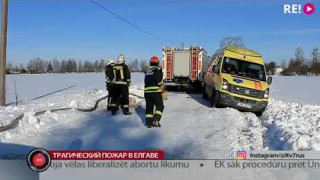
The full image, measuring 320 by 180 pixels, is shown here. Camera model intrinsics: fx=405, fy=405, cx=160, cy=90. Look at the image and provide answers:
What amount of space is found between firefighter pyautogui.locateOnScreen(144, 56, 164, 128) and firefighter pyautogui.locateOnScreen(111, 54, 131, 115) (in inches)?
75.7

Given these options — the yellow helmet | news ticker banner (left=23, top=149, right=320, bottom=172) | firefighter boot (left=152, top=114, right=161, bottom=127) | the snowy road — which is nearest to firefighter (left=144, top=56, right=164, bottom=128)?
firefighter boot (left=152, top=114, right=161, bottom=127)

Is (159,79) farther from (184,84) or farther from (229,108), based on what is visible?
(184,84)

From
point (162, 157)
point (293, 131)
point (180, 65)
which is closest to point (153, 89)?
point (293, 131)

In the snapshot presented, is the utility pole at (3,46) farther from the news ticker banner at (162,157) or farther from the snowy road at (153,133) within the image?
the news ticker banner at (162,157)

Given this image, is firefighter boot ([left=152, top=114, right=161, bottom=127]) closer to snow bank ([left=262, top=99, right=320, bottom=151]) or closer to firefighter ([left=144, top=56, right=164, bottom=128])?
firefighter ([left=144, top=56, right=164, bottom=128])

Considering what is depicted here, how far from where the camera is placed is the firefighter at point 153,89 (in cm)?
1037

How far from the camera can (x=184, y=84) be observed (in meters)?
25.0

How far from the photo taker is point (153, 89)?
34.2 ft

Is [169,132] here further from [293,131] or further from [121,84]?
[121,84]

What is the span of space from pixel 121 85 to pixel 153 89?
2253mm

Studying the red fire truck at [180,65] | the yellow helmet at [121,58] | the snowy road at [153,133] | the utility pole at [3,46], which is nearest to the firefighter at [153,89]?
the snowy road at [153,133]

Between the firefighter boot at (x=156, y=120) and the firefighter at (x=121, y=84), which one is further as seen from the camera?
the firefighter at (x=121, y=84)

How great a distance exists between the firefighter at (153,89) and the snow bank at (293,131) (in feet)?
9.23

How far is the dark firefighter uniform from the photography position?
12248 mm
